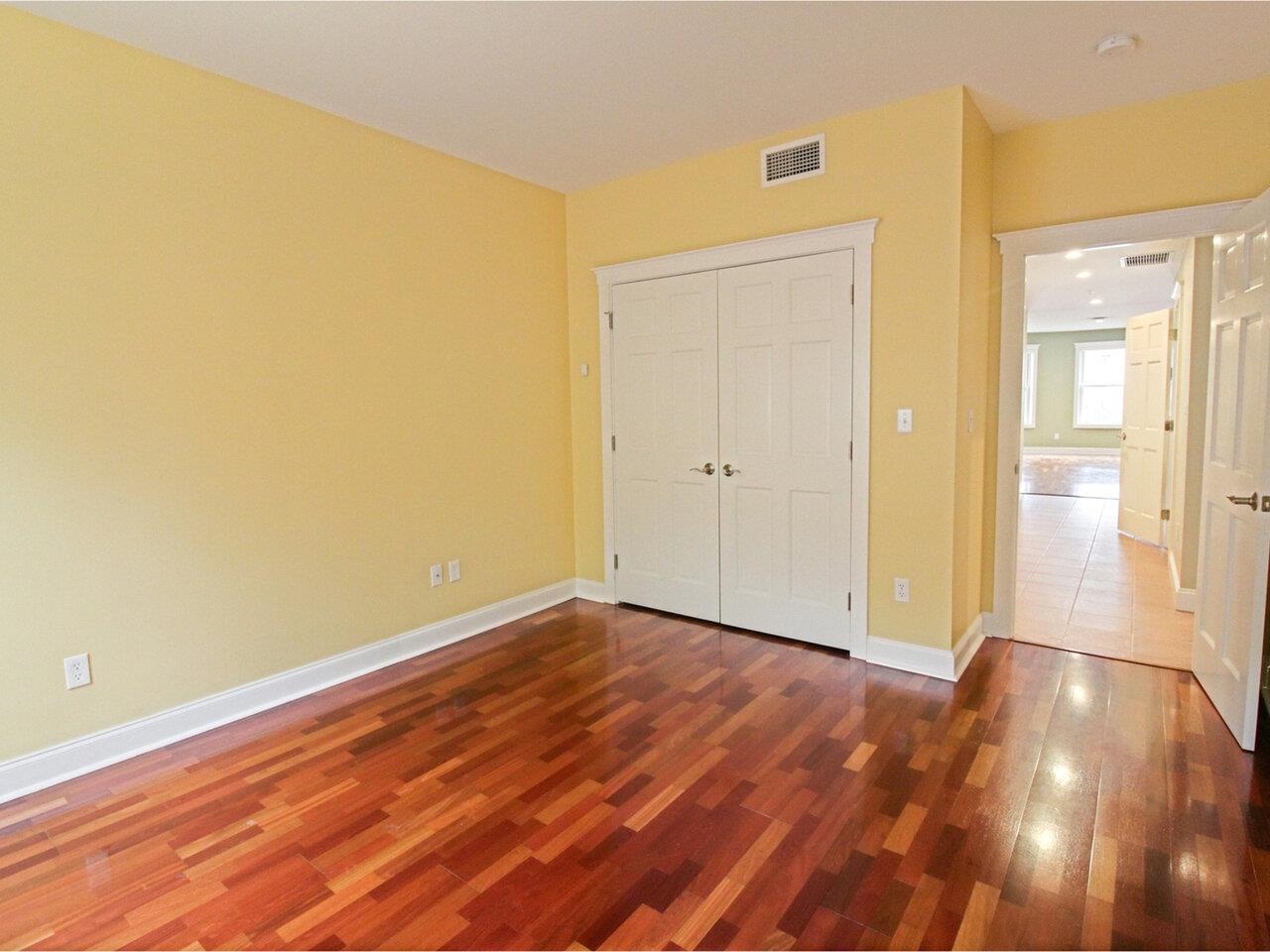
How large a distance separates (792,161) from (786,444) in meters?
1.50

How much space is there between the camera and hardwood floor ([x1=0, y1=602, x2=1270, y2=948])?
1.75 m

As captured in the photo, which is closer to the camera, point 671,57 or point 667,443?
point 671,57

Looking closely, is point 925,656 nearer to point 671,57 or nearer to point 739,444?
point 739,444

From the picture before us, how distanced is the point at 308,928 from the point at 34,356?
216 cm

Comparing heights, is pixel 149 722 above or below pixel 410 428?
below

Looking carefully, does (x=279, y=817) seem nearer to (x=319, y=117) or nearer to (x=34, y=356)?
(x=34, y=356)

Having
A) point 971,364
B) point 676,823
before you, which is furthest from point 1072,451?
point 676,823

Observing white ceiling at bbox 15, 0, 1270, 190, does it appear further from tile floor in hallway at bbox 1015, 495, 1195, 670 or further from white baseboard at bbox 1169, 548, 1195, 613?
white baseboard at bbox 1169, 548, 1195, 613

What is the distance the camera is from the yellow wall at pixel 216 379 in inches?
93.7

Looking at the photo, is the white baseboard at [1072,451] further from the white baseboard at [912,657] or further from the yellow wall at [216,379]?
the yellow wall at [216,379]

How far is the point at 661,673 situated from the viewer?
3.34 metres

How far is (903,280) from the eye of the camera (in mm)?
3219

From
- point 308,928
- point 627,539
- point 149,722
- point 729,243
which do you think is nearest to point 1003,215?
point 729,243

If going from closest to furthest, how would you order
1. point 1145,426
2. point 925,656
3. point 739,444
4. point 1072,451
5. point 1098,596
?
point 925,656 < point 739,444 < point 1098,596 < point 1145,426 < point 1072,451
